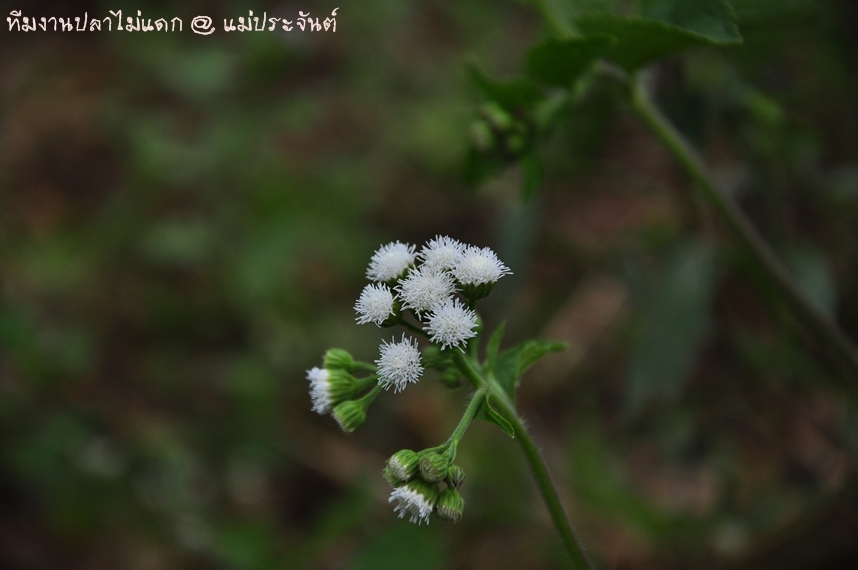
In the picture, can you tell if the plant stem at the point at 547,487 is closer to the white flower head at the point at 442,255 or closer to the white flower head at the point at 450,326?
the white flower head at the point at 450,326

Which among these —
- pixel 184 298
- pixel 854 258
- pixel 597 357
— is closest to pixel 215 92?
pixel 184 298

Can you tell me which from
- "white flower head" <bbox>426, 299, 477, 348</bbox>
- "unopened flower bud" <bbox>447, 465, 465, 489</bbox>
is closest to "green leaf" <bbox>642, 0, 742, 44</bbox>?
"white flower head" <bbox>426, 299, 477, 348</bbox>

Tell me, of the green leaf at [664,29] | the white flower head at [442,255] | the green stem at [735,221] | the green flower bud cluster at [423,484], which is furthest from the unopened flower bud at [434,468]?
the green stem at [735,221]

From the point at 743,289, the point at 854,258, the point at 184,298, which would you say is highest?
Result: the point at 184,298

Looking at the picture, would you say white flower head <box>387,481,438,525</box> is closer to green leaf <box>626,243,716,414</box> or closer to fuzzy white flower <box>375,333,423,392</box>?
fuzzy white flower <box>375,333,423,392</box>

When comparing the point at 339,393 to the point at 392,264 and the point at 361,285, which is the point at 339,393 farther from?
the point at 361,285

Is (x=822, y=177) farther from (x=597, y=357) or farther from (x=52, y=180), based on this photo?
(x=52, y=180)
